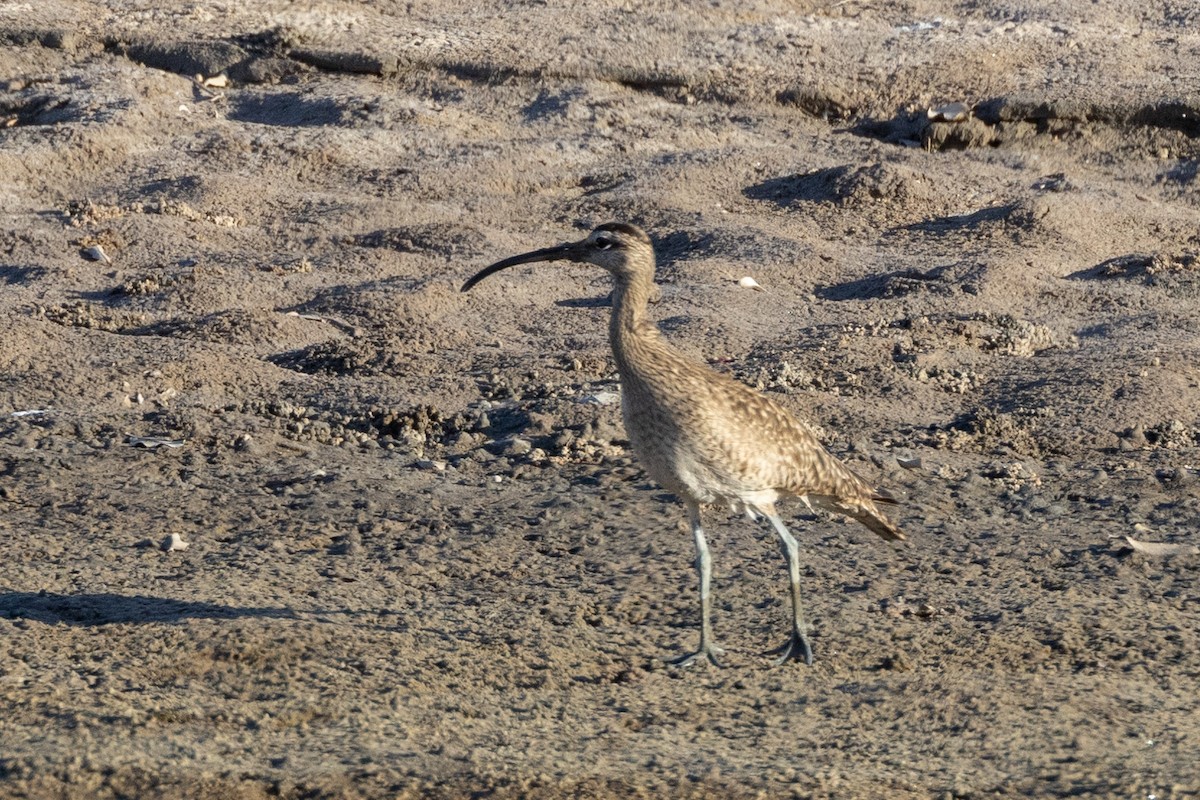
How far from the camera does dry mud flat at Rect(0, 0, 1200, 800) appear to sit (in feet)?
17.8

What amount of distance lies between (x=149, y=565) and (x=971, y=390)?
506 centimetres

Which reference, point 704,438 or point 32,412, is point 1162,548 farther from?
point 32,412

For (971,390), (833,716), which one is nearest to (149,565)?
(833,716)

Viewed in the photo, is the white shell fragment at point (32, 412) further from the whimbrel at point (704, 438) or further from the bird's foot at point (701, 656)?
the bird's foot at point (701, 656)

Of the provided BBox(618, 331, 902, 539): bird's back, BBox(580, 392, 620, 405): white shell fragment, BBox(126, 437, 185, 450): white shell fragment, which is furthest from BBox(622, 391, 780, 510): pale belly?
BBox(126, 437, 185, 450): white shell fragment

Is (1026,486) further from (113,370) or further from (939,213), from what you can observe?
(939,213)

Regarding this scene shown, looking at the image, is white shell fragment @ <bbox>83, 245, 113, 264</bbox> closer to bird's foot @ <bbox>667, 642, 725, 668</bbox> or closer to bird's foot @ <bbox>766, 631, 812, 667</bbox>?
bird's foot @ <bbox>667, 642, 725, 668</bbox>

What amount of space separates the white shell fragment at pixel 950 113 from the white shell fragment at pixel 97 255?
25.7ft

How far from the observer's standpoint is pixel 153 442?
8.77 m

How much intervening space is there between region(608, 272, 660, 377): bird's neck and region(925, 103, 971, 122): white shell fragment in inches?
402

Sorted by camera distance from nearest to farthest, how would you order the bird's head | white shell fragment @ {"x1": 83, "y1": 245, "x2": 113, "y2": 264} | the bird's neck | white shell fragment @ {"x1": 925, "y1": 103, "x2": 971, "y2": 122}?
the bird's neck < the bird's head < white shell fragment @ {"x1": 83, "y1": 245, "x2": 113, "y2": 264} < white shell fragment @ {"x1": 925, "y1": 103, "x2": 971, "y2": 122}

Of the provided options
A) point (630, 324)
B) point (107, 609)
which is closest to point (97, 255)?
point (107, 609)

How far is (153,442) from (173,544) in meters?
1.63

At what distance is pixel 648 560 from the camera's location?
7113 mm
